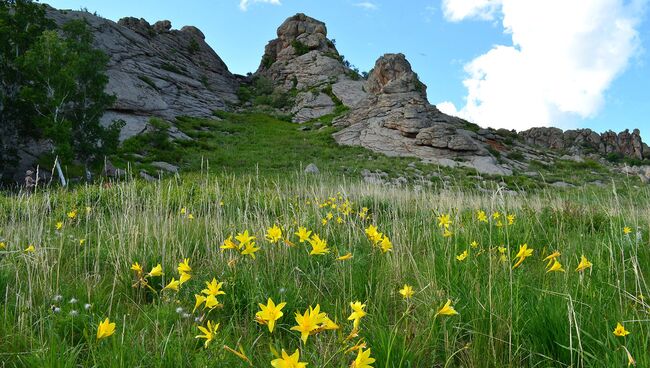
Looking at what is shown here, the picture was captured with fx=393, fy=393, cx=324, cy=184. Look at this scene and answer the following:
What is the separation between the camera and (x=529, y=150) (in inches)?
1522

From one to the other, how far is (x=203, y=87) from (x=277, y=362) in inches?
2405

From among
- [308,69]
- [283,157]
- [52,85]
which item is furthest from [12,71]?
[308,69]

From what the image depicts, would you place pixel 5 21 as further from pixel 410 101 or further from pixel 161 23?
pixel 161 23

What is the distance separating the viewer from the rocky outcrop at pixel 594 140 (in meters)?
73.0

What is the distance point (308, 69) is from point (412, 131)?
38018 millimetres

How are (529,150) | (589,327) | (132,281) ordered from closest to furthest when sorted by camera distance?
(589,327), (132,281), (529,150)

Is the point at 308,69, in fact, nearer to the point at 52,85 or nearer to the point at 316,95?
the point at 316,95

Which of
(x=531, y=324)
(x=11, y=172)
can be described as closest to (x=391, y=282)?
(x=531, y=324)

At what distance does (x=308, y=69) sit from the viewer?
68.6m

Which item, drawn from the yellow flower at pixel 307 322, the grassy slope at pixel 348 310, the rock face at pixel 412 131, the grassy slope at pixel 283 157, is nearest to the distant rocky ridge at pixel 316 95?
the rock face at pixel 412 131

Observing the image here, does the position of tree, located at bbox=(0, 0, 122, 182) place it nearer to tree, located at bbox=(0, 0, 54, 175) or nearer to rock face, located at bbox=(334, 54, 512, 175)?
tree, located at bbox=(0, 0, 54, 175)

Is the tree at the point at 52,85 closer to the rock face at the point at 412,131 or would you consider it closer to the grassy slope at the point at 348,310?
the grassy slope at the point at 348,310

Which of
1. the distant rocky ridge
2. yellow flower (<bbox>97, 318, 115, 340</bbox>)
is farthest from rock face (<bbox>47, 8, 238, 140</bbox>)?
yellow flower (<bbox>97, 318, 115, 340</bbox>)

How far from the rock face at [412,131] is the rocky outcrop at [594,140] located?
136 ft
